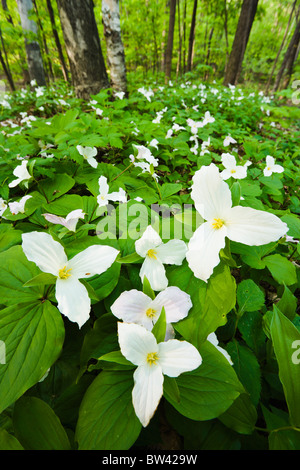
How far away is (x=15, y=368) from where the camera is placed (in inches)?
25.0

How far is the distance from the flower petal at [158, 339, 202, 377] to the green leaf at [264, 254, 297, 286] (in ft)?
1.89

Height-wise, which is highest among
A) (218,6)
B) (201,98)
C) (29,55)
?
(218,6)

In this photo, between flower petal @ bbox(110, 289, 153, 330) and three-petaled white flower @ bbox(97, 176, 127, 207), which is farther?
three-petaled white flower @ bbox(97, 176, 127, 207)

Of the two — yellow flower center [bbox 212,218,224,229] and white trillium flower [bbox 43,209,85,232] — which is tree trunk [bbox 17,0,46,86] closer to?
white trillium flower [bbox 43,209,85,232]

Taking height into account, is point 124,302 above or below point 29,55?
below

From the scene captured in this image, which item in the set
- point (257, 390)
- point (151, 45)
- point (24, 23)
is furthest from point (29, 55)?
point (257, 390)

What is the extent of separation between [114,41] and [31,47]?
444 cm

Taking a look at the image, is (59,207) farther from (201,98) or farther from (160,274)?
(201,98)

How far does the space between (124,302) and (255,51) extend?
1049 inches

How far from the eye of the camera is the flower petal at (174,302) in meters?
0.70

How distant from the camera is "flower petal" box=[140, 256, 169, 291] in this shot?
774 millimetres

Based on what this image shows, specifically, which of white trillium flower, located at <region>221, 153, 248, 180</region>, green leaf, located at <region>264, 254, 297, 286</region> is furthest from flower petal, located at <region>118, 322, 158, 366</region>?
white trillium flower, located at <region>221, 153, 248, 180</region>

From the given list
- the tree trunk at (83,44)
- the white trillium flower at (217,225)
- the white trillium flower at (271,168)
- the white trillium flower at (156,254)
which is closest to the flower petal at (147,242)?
the white trillium flower at (156,254)

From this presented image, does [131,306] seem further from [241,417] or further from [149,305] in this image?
[241,417]
